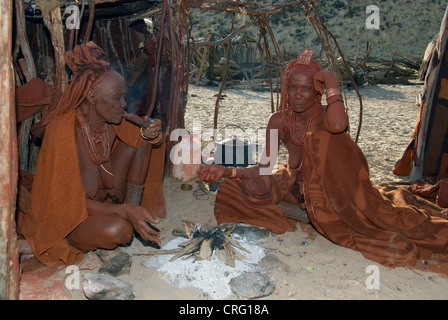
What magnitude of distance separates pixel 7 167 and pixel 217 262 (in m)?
1.51

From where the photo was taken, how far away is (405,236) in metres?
3.04

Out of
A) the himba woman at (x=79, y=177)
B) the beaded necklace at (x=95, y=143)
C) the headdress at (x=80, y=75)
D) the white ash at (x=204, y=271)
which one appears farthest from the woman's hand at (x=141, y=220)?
the headdress at (x=80, y=75)

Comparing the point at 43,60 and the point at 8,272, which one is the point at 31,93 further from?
the point at 8,272

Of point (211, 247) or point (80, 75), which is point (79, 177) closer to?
point (80, 75)

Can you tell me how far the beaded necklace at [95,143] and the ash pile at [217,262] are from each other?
0.82 metres

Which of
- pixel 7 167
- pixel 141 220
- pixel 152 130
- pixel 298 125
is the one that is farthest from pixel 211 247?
pixel 7 167

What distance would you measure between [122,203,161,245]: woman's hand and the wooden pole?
2.70ft

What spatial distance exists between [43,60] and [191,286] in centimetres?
335

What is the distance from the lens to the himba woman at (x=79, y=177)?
2.59 meters

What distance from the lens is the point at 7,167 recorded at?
1894mm

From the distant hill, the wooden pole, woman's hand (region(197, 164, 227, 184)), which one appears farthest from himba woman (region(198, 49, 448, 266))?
the distant hill

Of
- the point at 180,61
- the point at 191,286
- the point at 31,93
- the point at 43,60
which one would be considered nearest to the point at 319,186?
the point at 191,286

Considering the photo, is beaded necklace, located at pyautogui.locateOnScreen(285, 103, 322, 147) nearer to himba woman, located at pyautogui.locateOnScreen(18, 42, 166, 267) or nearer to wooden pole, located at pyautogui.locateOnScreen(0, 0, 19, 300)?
himba woman, located at pyautogui.locateOnScreen(18, 42, 166, 267)

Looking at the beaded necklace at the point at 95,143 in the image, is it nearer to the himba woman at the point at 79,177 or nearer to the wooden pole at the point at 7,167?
the himba woman at the point at 79,177
